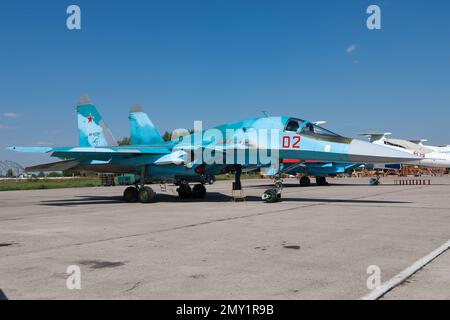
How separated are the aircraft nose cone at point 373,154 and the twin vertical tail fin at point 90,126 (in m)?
11.0

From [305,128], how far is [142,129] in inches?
307

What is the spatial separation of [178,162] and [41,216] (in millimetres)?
4746

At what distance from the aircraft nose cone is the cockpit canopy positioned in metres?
0.81

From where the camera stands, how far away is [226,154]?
13.9m

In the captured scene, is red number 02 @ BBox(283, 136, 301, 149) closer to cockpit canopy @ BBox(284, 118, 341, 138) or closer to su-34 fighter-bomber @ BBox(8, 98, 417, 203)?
su-34 fighter-bomber @ BBox(8, 98, 417, 203)

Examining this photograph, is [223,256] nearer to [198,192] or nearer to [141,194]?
[141,194]

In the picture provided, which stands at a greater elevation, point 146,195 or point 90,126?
point 90,126

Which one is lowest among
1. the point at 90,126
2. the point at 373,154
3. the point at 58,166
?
the point at 58,166

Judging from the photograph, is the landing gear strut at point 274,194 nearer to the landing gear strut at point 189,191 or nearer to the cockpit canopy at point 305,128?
the cockpit canopy at point 305,128

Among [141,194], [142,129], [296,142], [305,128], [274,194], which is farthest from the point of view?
[142,129]

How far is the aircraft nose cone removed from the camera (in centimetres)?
1145

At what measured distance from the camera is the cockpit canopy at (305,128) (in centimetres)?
1284

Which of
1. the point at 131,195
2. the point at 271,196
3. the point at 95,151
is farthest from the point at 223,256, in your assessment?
the point at 131,195
